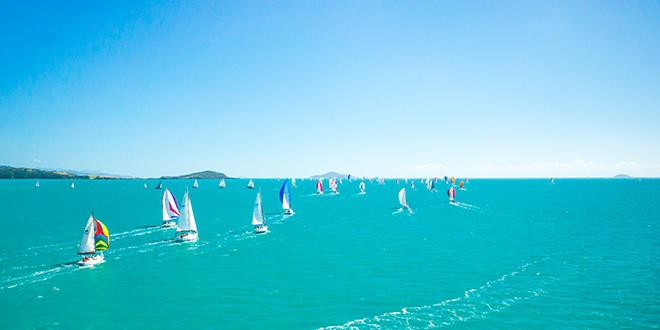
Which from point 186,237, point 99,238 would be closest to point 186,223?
point 186,237

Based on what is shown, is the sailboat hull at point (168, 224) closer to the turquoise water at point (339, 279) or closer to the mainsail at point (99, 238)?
the turquoise water at point (339, 279)

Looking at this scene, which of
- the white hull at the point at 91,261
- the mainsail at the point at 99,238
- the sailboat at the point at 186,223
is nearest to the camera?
→ the white hull at the point at 91,261

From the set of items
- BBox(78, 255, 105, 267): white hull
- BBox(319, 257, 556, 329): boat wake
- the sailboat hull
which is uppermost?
the sailboat hull

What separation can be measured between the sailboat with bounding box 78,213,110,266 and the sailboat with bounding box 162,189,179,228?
3111 cm

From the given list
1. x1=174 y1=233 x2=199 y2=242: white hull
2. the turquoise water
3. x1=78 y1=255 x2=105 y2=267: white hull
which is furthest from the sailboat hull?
x1=78 y1=255 x2=105 y2=267: white hull

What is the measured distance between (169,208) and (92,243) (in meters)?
34.8

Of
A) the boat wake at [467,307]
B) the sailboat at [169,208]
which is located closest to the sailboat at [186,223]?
the sailboat at [169,208]

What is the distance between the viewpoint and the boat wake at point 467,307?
34594 millimetres

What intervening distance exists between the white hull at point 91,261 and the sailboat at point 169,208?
32190 mm

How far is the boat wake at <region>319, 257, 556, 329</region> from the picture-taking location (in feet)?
113

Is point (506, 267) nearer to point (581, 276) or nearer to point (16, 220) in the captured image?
point (581, 276)

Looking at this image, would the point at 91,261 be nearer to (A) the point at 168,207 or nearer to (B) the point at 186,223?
(B) the point at 186,223

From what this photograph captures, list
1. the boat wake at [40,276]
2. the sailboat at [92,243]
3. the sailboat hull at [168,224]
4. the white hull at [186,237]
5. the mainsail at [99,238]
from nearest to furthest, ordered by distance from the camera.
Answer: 1. the boat wake at [40,276]
2. the sailboat at [92,243]
3. the mainsail at [99,238]
4. the white hull at [186,237]
5. the sailboat hull at [168,224]

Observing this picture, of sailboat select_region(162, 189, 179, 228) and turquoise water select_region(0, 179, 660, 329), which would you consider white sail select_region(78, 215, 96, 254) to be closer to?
turquoise water select_region(0, 179, 660, 329)
